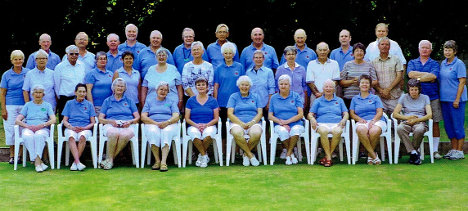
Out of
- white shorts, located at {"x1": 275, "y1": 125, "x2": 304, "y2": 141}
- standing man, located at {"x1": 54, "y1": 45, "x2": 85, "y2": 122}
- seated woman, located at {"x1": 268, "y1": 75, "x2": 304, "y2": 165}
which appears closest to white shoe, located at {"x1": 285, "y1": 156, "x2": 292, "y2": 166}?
seated woman, located at {"x1": 268, "y1": 75, "x2": 304, "y2": 165}

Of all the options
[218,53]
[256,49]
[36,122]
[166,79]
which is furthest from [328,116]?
[36,122]

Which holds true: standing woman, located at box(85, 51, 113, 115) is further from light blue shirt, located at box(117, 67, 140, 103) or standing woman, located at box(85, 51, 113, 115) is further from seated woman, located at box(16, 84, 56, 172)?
seated woman, located at box(16, 84, 56, 172)

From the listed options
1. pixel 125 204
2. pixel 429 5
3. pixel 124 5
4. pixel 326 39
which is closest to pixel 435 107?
pixel 125 204

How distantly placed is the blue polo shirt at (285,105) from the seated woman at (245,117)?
6.7 inches

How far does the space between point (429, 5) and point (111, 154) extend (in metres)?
9.37

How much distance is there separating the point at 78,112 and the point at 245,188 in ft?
7.68

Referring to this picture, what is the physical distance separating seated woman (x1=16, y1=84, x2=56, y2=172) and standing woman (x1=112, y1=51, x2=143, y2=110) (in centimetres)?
84

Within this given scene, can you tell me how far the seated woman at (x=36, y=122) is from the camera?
8.01 meters

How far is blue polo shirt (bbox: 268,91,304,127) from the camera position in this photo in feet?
27.7

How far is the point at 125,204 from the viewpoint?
6.19 m

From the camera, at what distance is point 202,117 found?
8367mm

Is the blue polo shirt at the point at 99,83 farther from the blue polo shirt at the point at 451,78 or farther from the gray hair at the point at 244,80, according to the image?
the blue polo shirt at the point at 451,78

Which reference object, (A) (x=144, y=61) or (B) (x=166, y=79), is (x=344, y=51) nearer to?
(B) (x=166, y=79)

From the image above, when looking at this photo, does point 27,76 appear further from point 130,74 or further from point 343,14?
point 343,14
